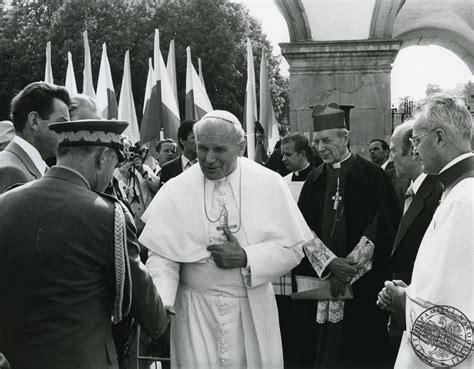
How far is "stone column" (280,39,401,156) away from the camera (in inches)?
357

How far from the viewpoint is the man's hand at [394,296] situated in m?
3.59

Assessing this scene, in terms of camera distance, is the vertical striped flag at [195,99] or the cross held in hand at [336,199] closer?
the cross held in hand at [336,199]

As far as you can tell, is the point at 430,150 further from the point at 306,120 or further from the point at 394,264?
the point at 306,120

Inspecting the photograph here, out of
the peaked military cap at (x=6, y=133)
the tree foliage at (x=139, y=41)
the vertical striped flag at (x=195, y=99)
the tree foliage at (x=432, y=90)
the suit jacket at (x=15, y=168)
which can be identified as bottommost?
the suit jacket at (x=15, y=168)

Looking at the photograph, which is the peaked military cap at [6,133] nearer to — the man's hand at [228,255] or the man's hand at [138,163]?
the man's hand at [138,163]

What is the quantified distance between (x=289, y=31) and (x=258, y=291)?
5423 mm

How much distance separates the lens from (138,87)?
126 feet

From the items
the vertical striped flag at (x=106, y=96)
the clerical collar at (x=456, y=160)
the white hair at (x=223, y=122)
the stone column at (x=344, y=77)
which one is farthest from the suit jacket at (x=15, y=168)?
the vertical striped flag at (x=106, y=96)

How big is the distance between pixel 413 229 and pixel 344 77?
464 cm

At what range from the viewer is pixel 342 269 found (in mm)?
5473

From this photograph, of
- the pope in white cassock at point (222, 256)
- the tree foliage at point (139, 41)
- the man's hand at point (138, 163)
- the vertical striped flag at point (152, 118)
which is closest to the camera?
the pope in white cassock at point (222, 256)

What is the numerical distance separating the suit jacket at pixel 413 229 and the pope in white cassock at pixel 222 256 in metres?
0.72

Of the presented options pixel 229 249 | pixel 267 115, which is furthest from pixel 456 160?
pixel 267 115

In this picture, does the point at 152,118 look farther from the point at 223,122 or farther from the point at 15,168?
the point at 15,168
